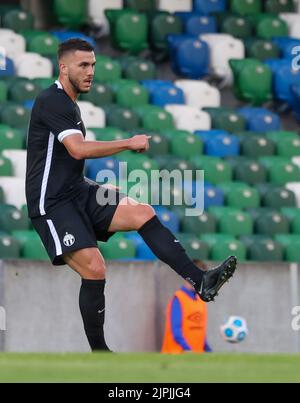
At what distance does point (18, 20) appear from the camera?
14.3 meters

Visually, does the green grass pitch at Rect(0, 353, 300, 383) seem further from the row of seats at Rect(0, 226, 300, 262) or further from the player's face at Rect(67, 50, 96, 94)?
the row of seats at Rect(0, 226, 300, 262)

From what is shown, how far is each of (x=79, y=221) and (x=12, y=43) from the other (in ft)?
18.8

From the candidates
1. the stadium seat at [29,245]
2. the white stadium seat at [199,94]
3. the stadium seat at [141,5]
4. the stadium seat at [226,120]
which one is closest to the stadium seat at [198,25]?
the stadium seat at [141,5]

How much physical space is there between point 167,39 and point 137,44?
29cm

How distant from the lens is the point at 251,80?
14.7m

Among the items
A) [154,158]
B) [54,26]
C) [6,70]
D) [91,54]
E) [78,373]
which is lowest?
[78,373]

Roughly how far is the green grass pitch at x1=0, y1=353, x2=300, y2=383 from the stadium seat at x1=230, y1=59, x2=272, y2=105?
8078 millimetres

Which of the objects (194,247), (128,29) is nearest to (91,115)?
(128,29)

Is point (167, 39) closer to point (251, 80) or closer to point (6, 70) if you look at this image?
point (251, 80)

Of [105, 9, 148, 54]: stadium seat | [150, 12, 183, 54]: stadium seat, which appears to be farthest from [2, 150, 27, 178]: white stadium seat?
[150, 12, 183, 54]: stadium seat

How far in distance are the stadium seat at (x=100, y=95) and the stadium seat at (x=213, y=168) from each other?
3.35 feet

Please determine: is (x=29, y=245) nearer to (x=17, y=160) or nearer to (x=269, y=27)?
(x=17, y=160)

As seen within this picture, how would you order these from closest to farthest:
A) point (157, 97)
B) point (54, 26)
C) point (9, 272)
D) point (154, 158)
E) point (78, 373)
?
1. point (78, 373)
2. point (9, 272)
3. point (154, 158)
4. point (157, 97)
5. point (54, 26)

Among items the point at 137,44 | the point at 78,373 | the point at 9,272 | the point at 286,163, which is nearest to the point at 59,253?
the point at 78,373
